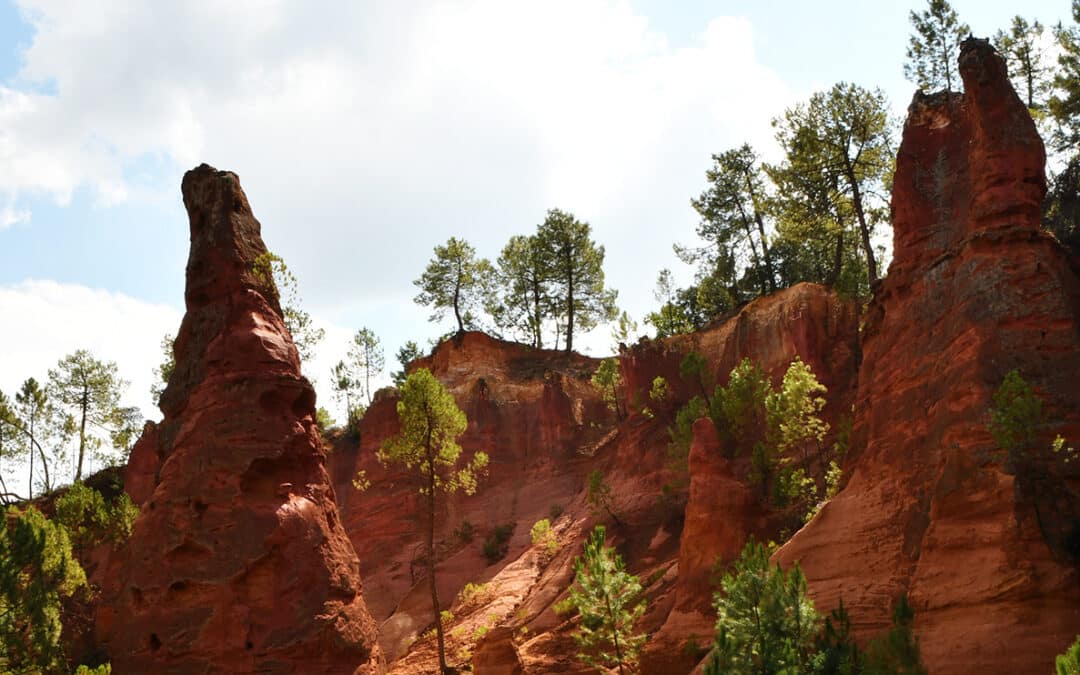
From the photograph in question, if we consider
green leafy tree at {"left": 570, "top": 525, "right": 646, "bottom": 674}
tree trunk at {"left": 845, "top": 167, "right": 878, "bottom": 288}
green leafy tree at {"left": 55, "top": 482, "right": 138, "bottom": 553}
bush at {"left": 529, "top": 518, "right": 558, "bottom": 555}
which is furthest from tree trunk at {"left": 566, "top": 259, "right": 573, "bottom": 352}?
green leafy tree at {"left": 570, "top": 525, "right": 646, "bottom": 674}

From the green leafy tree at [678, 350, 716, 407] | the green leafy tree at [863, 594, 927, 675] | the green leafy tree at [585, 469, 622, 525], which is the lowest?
the green leafy tree at [863, 594, 927, 675]

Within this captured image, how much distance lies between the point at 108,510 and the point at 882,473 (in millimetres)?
40225

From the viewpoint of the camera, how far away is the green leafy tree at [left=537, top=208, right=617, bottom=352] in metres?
71.6

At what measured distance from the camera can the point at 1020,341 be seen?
2667 centimetres

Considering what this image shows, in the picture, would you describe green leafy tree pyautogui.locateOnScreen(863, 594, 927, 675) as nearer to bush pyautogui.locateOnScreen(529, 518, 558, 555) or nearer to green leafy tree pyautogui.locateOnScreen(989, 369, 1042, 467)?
green leafy tree pyautogui.locateOnScreen(989, 369, 1042, 467)

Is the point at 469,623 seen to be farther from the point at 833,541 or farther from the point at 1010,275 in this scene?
the point at 1010,275

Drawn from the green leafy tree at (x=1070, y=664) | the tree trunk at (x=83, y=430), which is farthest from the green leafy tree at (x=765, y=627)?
the tree trunk at (x=83, y=430)

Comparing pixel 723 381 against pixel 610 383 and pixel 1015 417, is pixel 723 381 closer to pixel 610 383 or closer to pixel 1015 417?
pixel 610 383

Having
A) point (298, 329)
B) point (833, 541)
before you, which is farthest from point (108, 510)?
point (833, 541)

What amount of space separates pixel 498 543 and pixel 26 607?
27695 millimetres

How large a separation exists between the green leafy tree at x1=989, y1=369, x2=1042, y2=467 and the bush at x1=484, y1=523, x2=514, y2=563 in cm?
3162

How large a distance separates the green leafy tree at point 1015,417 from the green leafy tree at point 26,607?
2712cm

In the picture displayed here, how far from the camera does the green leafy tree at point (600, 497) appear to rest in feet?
151

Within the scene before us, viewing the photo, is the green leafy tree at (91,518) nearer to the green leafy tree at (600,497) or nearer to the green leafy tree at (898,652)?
the green leafy tree at (600,497)
